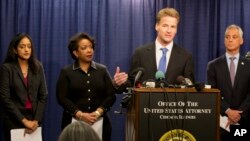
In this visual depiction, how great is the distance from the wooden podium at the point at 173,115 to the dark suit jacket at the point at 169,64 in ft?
1.93

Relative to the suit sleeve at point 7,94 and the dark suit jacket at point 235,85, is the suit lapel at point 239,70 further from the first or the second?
the suit sleeve at point 7,94

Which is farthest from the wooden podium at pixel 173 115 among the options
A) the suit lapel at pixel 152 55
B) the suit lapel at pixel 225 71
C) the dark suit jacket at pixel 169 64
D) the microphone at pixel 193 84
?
the suit lapel at pixel 225 71

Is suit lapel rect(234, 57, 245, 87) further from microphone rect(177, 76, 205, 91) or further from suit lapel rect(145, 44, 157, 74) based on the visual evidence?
microphone rect(177, 76, 205, 91)

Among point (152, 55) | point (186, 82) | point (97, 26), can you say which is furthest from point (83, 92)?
point (97, 26)

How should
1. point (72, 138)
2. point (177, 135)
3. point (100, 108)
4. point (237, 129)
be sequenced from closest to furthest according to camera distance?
1. point (72, 138)
2. point (177, 135)
3. point (100, 108)
4. point (237, 129)

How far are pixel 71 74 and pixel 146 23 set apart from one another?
160cm

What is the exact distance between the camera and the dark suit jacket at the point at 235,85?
166 inches

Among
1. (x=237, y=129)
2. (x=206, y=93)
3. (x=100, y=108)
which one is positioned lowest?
(x=237, y=129)

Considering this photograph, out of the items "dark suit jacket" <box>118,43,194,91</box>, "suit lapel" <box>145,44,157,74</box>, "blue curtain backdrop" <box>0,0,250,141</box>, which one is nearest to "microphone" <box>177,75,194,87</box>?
"dark suit jacket" <box>118,43,194,91</box>

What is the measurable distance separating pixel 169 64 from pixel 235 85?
4.06ft

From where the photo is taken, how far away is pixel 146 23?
520cm

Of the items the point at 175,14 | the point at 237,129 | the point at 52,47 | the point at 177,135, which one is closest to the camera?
the point at 177,135

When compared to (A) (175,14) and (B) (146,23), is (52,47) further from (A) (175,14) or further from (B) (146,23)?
(A) (175,14)

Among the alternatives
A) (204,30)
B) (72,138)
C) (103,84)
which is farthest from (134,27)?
(72,138)
